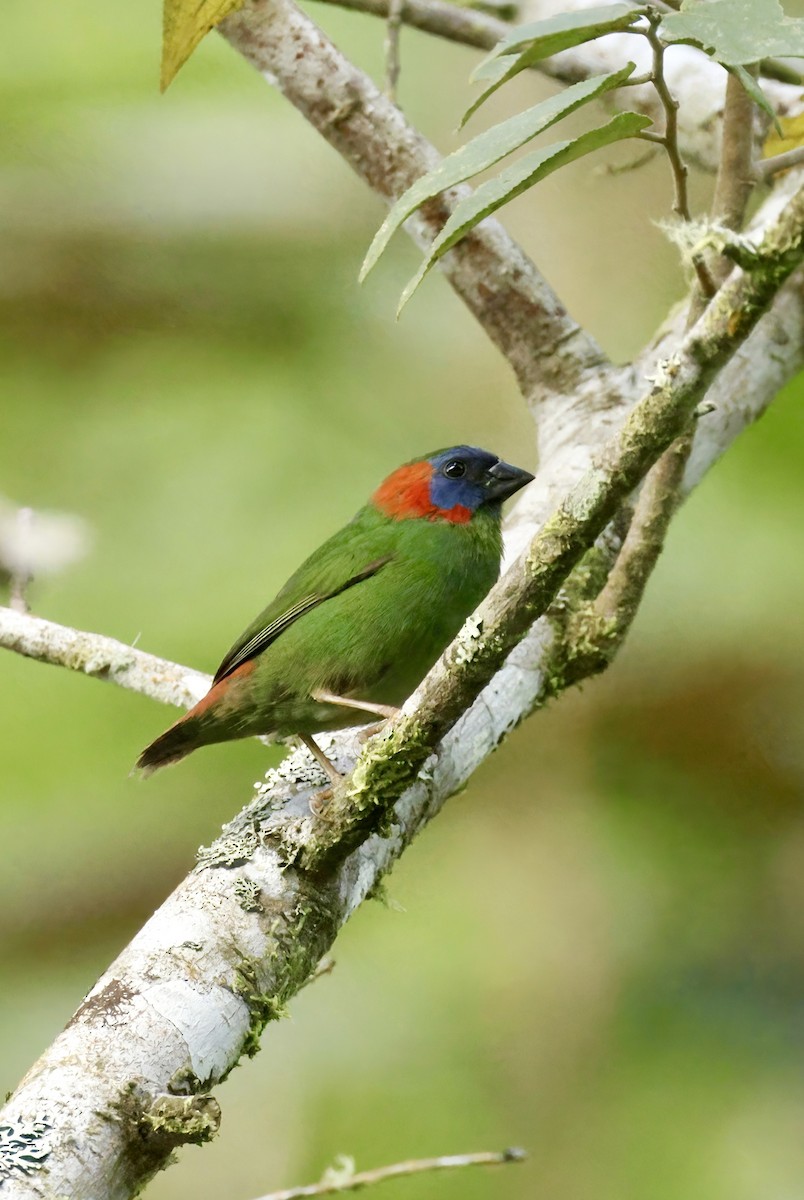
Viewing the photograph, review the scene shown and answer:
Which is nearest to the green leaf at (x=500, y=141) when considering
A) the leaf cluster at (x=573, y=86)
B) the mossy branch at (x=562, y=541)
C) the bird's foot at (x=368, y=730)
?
the leaf cluster at (x=573, y=86)

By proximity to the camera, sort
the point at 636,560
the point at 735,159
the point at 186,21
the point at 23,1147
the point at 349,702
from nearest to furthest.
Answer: the point at 23,1147
the point at 735,159
the point at 186,21
the point at 636,560
the point at 349,702

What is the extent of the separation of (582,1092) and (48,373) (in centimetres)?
418

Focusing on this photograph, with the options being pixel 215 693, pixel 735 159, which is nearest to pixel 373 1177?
pixel 215 693

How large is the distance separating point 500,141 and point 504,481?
63.6 inches

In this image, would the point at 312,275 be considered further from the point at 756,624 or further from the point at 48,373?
the point at 756,624

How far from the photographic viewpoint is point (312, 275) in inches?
239

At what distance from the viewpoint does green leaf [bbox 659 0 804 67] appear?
120 centimetres

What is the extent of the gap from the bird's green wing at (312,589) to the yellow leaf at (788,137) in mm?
1211

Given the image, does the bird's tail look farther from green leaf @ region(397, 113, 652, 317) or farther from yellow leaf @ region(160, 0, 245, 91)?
green leaf @ region(397, 113, 652, 317)

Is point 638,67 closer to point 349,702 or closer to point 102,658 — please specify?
point 349,702

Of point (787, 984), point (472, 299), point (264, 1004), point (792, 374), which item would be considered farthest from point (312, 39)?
point (787, 984)

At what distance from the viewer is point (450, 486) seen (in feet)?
9.55

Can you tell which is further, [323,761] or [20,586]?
[20,586]

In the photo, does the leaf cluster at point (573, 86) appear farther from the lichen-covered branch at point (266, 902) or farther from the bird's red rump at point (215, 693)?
the bird's red rump at point (215, 693)
